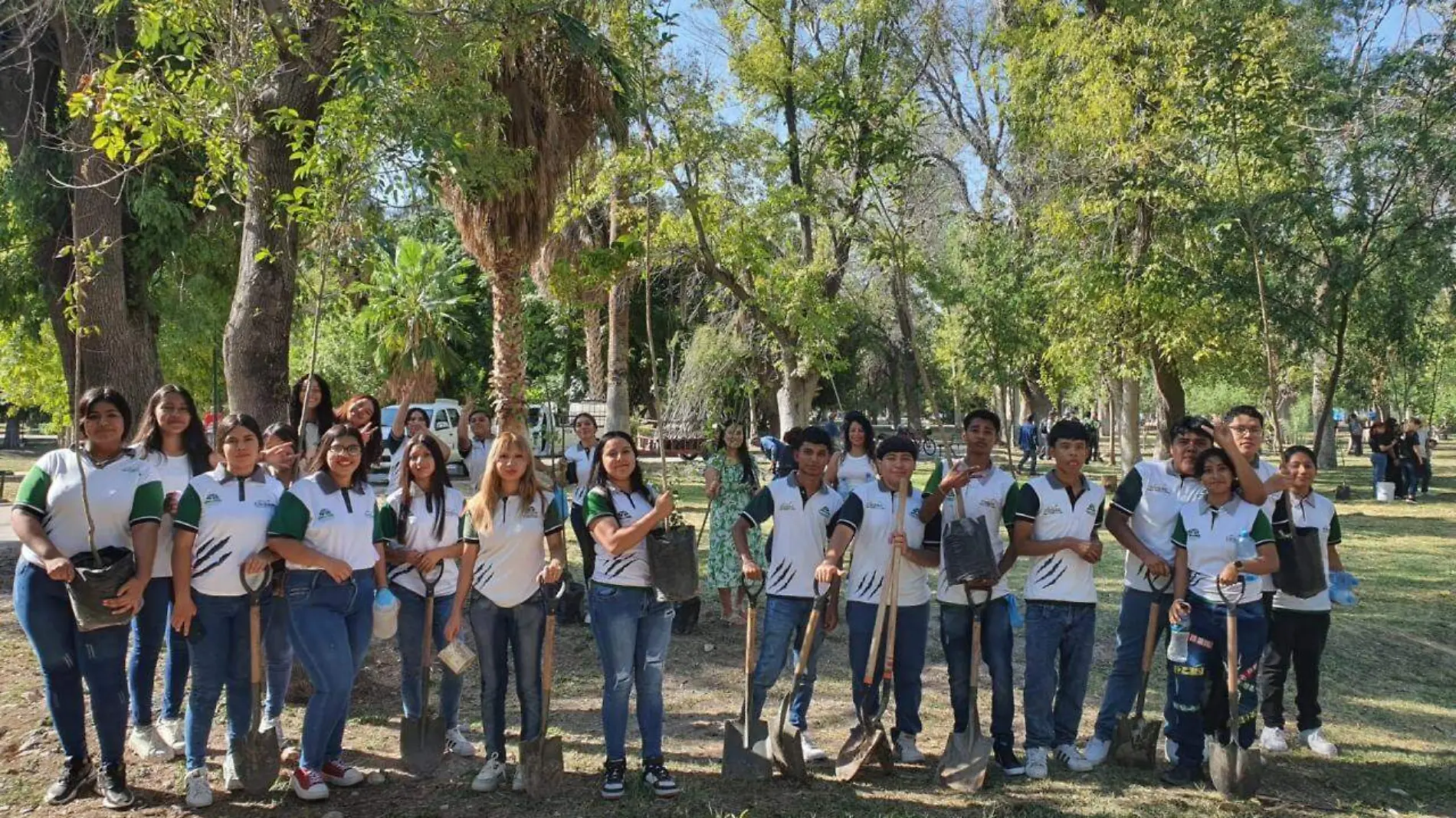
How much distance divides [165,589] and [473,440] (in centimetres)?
383

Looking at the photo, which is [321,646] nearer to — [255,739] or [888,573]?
[255,739]

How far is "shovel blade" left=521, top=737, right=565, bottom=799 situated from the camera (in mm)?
4941

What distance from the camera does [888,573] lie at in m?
5.31

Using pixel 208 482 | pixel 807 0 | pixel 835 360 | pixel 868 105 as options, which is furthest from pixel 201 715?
pixel 807 0

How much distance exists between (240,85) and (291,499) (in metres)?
3.15

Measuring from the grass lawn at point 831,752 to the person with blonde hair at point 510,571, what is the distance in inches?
19.9

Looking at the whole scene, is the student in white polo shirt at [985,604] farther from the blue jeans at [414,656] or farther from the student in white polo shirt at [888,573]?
the blue jeans at [414,656]

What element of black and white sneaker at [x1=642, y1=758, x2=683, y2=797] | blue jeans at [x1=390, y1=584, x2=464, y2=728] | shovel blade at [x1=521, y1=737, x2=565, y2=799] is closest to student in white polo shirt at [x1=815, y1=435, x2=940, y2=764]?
black and white sneaker at [x1=642, y1=758, x2=683, y2=797]

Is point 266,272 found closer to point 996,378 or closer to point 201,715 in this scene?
point 201,715

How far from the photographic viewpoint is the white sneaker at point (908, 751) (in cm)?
548

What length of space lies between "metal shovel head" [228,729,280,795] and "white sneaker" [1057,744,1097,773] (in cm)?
394

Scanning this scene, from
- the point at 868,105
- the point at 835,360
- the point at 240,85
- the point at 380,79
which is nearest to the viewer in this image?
the point at 380,79

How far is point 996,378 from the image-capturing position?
2627 centimetres

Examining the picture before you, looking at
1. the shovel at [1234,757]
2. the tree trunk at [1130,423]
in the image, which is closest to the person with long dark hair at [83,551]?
the shovel at [1234,757]
